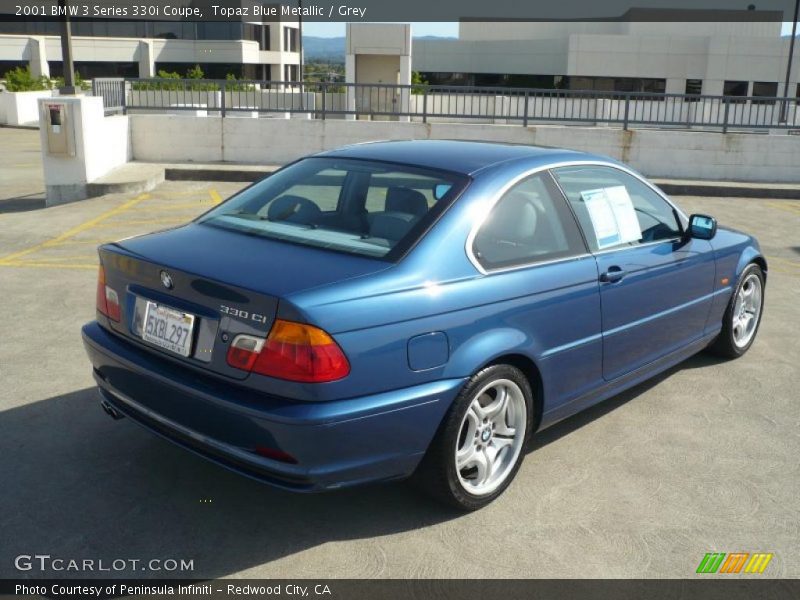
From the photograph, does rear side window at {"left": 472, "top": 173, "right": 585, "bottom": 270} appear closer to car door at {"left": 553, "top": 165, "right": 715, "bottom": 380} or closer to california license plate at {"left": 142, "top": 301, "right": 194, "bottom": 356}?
car door at {"left": 553, "top": 165, "right": 715, "bottom": 380}

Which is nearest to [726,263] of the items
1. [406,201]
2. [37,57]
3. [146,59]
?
[406,201]

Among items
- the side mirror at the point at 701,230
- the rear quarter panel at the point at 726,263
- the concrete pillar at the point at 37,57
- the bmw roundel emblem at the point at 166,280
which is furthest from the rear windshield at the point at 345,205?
the concrete pillar at the point at 37,57

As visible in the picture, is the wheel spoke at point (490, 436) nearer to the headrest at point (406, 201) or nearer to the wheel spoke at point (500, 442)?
the wheel spoke at point (500, 442)

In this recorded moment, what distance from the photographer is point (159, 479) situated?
13.0 feet

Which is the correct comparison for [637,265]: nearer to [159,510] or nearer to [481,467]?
[481,467]

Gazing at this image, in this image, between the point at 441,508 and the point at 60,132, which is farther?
the point at 60,132

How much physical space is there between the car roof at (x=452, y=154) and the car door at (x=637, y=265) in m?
0.14

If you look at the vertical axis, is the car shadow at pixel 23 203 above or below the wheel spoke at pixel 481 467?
below

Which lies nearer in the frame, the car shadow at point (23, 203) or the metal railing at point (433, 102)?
the car shadow at point (23, 203)

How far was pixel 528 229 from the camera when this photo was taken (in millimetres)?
4047

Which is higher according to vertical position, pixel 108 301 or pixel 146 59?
pixel 146 59

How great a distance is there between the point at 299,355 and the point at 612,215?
86.1 inches

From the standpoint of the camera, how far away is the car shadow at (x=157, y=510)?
11.1 feet

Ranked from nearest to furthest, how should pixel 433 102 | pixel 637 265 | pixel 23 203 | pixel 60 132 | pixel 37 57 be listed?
pixel 637 265, pixel 60 132, pixel 23 203, pixel 433 102, pixel 37 57
